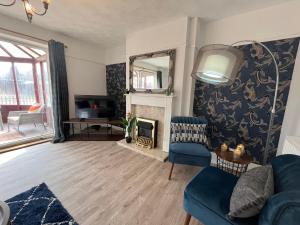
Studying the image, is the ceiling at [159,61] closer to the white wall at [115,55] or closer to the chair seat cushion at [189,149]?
the white wall at [115,55]

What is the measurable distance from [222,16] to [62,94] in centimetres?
363

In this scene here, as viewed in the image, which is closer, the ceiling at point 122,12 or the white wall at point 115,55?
the ceiling at point 122,12

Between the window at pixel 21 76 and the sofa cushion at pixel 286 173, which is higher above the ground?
the window at pixel 21 76

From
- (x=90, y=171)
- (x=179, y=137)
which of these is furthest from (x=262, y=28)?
(x=90, y=171)

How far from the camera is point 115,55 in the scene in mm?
4141

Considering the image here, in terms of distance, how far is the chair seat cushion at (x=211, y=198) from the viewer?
1020mm

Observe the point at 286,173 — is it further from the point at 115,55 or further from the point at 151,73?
the point at 115,55

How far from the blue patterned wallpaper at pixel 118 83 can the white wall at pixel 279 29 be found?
273 cm

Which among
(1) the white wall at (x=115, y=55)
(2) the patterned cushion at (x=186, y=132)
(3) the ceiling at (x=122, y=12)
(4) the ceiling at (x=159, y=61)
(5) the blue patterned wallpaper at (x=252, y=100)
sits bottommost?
(2) the patterned cushion at (x=186, y=132)

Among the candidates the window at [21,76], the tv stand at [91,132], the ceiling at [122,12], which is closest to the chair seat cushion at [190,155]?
the tv stand at [91,132]

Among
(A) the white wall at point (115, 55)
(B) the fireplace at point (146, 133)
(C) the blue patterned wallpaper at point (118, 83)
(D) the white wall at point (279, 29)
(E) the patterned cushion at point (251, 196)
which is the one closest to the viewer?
(E) the patterned cushion at point (251, 196)

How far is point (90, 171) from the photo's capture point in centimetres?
223

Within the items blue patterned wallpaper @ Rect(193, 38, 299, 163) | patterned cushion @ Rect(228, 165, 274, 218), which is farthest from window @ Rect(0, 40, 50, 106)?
patterned cushion @ Rect(228, 165, 274, 218)

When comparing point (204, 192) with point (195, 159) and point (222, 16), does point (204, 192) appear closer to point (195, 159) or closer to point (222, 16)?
point (195, 159)
